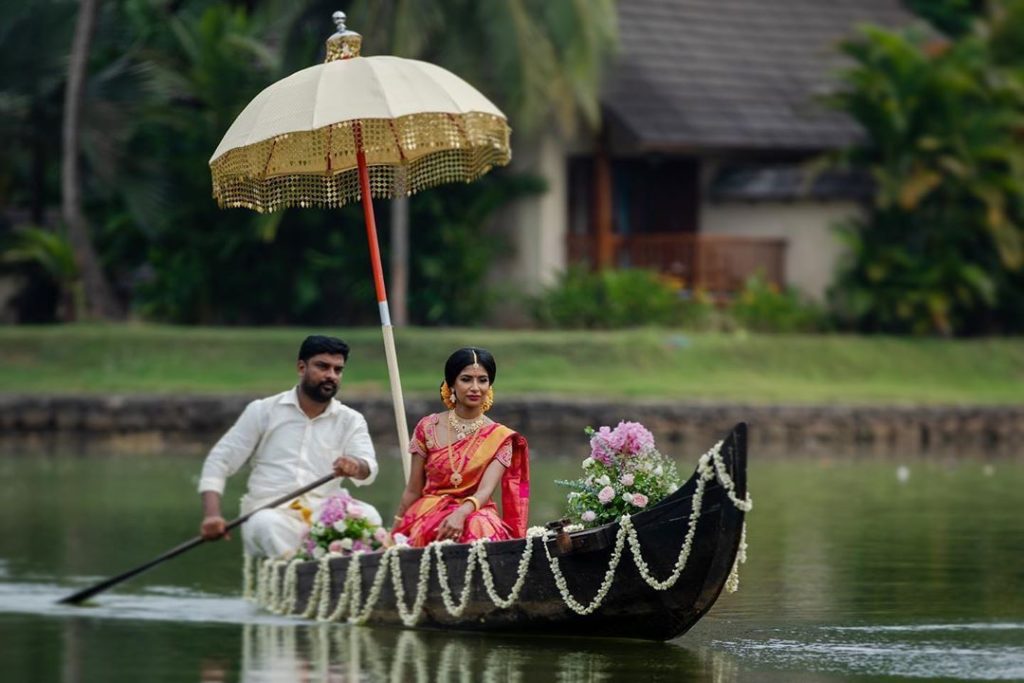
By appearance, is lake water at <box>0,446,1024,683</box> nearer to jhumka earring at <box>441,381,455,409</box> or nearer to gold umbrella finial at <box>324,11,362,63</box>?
jhumka earring at <box>441,381,455,409</box>

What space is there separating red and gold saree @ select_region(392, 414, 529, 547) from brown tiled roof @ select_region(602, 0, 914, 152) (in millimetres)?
17745

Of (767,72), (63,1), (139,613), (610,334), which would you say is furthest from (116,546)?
(767,72)

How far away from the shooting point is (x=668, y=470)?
32.9 feet

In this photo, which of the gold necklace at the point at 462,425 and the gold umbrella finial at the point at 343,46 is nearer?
the gold necklace at the point at 462,425

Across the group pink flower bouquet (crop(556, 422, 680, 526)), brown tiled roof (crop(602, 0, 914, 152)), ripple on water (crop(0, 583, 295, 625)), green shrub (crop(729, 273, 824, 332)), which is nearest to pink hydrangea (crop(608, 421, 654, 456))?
pink flower bouquet (crop(556, 422, 680, 526))

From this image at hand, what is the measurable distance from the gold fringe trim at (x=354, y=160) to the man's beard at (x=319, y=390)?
1129 millimetres

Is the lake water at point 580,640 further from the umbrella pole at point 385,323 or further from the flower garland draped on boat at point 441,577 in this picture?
the umbrella pole at point 385,323

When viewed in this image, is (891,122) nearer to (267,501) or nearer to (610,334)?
(610,334)

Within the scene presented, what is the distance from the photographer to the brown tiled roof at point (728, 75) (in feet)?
94.4

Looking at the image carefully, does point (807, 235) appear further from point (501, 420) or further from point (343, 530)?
point (343, 530)

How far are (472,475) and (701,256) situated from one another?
60.7 ft

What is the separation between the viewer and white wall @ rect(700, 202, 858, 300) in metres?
29.3

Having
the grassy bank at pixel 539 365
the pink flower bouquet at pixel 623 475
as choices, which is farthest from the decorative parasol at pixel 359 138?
the grassy bank at pixel 539 365

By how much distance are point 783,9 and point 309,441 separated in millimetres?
22937
